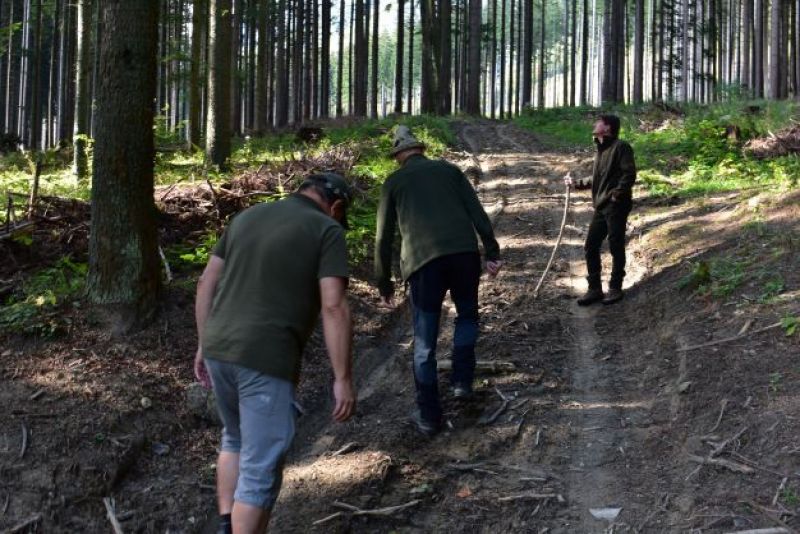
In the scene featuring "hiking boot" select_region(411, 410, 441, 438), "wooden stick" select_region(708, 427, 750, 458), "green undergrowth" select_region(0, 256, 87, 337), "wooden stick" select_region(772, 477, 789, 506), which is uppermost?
"green undergrowth" select_region(0, 256, 87, 337)

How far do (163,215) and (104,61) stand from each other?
281 centimetres

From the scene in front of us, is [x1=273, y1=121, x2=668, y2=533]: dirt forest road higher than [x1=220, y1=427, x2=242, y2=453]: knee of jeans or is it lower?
lower

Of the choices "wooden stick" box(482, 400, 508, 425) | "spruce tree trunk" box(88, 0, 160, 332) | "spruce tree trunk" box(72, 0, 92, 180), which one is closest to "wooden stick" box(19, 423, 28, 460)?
"spruce tree trunk" box(88, 0, 160, 332)

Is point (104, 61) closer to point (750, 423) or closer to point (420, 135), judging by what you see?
point (750, 423)

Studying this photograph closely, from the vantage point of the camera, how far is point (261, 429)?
11.9 feet

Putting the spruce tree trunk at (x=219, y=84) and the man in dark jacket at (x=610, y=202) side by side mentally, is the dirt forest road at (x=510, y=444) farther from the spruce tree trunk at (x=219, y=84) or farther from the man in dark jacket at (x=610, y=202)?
the spruce tree trunk at (x=219, y=84)

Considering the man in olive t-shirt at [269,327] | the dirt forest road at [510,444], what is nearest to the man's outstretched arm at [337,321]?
the man in olive t-shirt at [269,327]

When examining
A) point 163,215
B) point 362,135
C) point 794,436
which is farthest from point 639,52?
point 794,436

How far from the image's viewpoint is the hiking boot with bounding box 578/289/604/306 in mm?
→ 8438

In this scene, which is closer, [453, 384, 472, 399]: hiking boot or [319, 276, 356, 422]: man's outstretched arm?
[319, 276, 356, 422]: man's outstretched arm

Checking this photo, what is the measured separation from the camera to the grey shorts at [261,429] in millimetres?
3594

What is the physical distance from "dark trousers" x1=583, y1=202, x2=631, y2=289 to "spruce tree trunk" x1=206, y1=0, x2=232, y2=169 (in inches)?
326

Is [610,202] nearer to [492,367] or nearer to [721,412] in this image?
[492,367]

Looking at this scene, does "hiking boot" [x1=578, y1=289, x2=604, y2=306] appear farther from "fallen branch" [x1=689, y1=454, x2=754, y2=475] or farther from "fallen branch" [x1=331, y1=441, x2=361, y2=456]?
"fallen branch" [x1=331, y1=441, x2=361, y2=456]
